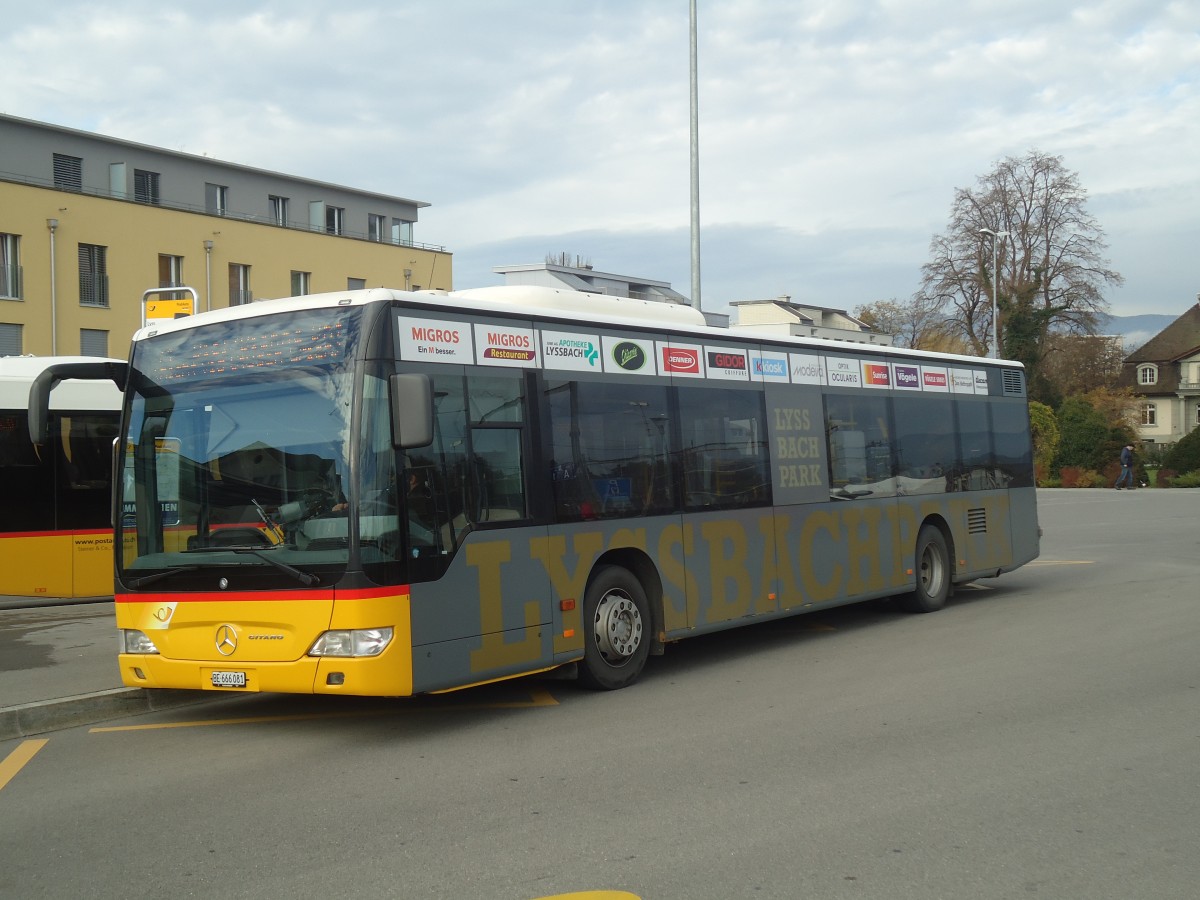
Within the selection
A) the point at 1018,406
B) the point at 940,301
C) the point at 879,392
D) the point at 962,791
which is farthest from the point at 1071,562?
the point at 940,301

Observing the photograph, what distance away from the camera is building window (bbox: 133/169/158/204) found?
45844 millimetres

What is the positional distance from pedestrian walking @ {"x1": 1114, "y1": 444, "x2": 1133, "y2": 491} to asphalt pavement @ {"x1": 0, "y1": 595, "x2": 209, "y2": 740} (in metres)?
41.1

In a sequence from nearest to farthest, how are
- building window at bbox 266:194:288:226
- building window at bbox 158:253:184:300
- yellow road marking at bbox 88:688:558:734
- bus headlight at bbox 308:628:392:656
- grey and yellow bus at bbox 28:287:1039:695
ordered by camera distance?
bus headlight at bbox 308:628:392:656
grey and yellow bus at bbox 28:287:1039:695
yellow road marking at bbox 88:688:558:734
building window at bbox 158:253:184:300
building window at bbox 266:194:288:226

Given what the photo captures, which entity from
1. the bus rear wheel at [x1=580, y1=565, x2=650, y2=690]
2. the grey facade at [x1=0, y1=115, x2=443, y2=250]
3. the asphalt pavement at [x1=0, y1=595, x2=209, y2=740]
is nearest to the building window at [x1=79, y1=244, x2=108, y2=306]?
the grey facade at [x1=0, y1=115, x2=443, y2=250]

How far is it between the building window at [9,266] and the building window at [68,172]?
5.17m

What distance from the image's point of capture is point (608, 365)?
31.9 feet

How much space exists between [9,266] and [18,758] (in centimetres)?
3623

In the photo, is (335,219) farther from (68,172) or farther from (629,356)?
(629,356)

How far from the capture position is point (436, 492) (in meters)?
7.99

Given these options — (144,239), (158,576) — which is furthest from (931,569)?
(144,239)

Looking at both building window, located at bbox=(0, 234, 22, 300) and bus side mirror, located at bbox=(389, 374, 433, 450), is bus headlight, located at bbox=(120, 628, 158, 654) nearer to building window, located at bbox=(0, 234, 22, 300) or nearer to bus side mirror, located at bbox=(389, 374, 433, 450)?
bus side mirror, located at bbox=(389, 374, 433, 450)

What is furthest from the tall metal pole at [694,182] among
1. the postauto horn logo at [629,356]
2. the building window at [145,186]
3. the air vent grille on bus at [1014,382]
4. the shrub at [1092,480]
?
the shrub at [1092,480]

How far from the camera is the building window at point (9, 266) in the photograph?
39375mm

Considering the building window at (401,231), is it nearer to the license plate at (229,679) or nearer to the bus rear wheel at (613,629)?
the bus rear wheel at (613,629)
